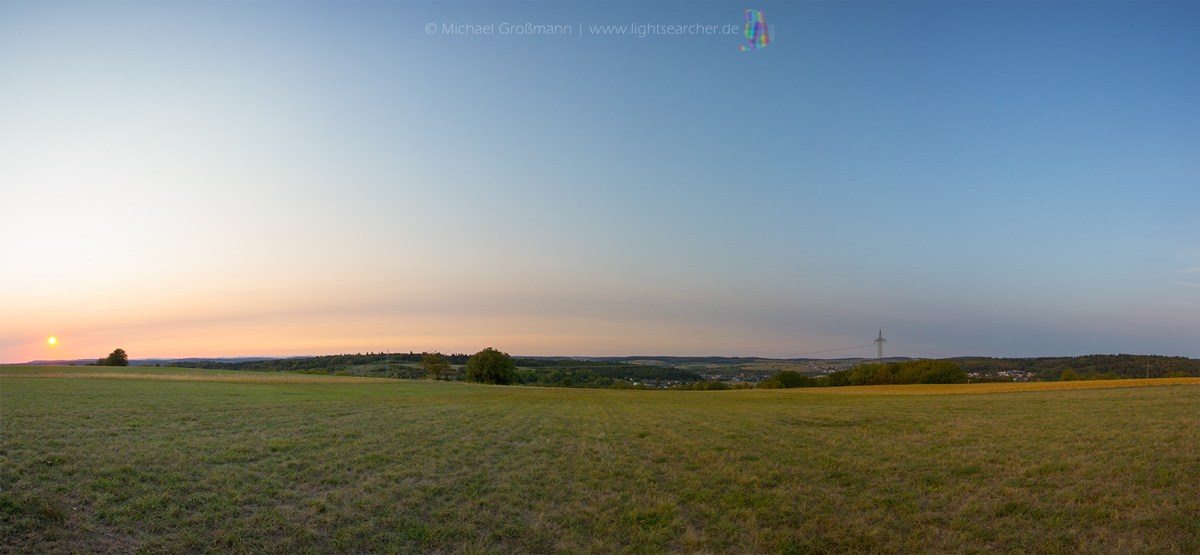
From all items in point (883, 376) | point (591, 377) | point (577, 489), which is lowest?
point (591, 377)

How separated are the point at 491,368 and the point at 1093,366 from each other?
121240mm

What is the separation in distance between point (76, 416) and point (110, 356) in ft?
402

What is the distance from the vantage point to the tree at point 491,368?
106188 mm

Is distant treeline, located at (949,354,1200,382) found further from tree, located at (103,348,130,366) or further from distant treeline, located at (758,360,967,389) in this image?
tree, located at (103,348,130,366)

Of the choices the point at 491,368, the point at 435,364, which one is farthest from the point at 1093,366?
the point at 435,364

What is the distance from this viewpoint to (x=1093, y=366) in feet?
353

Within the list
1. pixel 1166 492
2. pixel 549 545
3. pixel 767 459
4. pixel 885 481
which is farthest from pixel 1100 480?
pixel 549 545

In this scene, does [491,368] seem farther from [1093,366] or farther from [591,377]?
[1093,366]

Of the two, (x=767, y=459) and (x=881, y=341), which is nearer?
(x=767, y=459)

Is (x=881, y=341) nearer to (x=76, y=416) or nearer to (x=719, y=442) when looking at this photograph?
(x=719, y=442)

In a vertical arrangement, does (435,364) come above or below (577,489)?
below

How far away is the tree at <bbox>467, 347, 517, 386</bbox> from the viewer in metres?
106

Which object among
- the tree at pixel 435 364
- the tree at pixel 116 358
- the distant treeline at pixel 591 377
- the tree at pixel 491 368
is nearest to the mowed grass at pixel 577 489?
the tree at pixel 491 368

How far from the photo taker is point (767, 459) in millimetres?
15609
